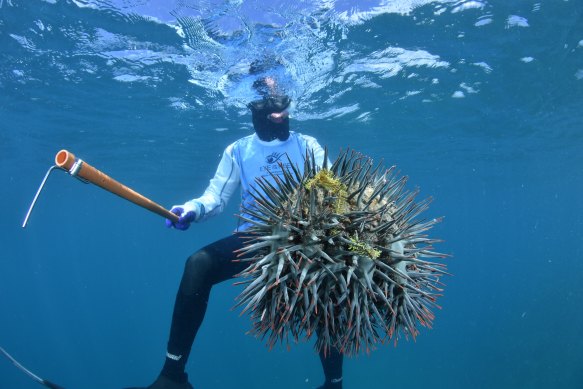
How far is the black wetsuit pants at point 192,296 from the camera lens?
14.3 feet

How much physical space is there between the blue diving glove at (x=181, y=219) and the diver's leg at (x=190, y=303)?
1.50ft

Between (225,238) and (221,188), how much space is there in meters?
1.43

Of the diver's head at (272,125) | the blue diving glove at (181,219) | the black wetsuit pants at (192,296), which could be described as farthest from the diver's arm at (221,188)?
the black wetsuit pants at (192,296)

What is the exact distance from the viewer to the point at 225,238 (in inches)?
202

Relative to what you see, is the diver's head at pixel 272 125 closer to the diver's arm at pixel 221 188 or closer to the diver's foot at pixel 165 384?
the diver's arm at pixel 221 188

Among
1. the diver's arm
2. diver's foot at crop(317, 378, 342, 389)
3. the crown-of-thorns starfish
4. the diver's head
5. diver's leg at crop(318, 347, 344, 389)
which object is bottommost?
Result: diver's foot at crop(317, 378, 342, 389)

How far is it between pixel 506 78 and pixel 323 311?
58.3 feet

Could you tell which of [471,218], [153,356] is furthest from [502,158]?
[471,218]

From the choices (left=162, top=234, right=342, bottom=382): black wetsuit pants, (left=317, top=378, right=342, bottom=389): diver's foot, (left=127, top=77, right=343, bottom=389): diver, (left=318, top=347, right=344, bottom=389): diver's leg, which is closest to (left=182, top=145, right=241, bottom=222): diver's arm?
(left=127, top=77, right=343, bottom=389): diver

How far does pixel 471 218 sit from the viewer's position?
3388 inches

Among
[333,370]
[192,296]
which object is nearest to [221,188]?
[192,296]

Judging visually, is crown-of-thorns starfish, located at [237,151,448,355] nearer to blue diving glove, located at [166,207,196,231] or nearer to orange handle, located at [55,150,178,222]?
orange handle, located at [55,150,178,222]

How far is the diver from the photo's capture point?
4410 millimetres

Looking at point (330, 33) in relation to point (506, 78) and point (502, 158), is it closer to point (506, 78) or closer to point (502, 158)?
point (506, 78)
